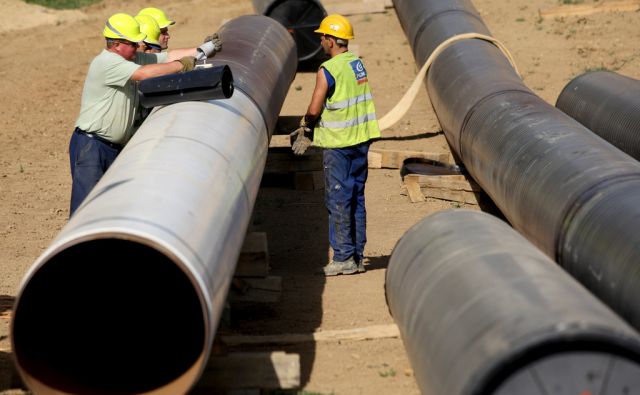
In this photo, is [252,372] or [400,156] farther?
[400,156]

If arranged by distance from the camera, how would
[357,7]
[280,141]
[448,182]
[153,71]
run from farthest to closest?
[357,7], [280,141], [448,182], [153,71]

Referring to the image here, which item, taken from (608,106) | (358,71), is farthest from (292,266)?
(608,106)

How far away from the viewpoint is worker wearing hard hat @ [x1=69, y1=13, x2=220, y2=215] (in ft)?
23.4

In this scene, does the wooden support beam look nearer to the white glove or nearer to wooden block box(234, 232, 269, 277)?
the white glove

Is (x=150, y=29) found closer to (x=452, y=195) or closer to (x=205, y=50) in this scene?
(x=205, y=50)

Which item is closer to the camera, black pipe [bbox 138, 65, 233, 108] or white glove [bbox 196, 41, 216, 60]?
black pipe [bbox 138, 65, 233, 108]

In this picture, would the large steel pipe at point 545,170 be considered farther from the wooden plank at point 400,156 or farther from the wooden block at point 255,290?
the wooden block at point 255,290

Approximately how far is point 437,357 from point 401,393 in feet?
3.98

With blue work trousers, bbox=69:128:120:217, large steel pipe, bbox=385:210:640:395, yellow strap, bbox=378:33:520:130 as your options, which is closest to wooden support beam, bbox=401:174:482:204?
yellow strap, bbox=378:33:520:130

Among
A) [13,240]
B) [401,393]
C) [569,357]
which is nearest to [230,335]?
[401,393]

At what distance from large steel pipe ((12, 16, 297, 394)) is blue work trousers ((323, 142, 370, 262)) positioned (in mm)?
1211

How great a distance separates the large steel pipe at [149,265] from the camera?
16.4 ft

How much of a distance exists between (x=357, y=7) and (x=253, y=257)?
38.8 ft

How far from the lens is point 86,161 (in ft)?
24.5
